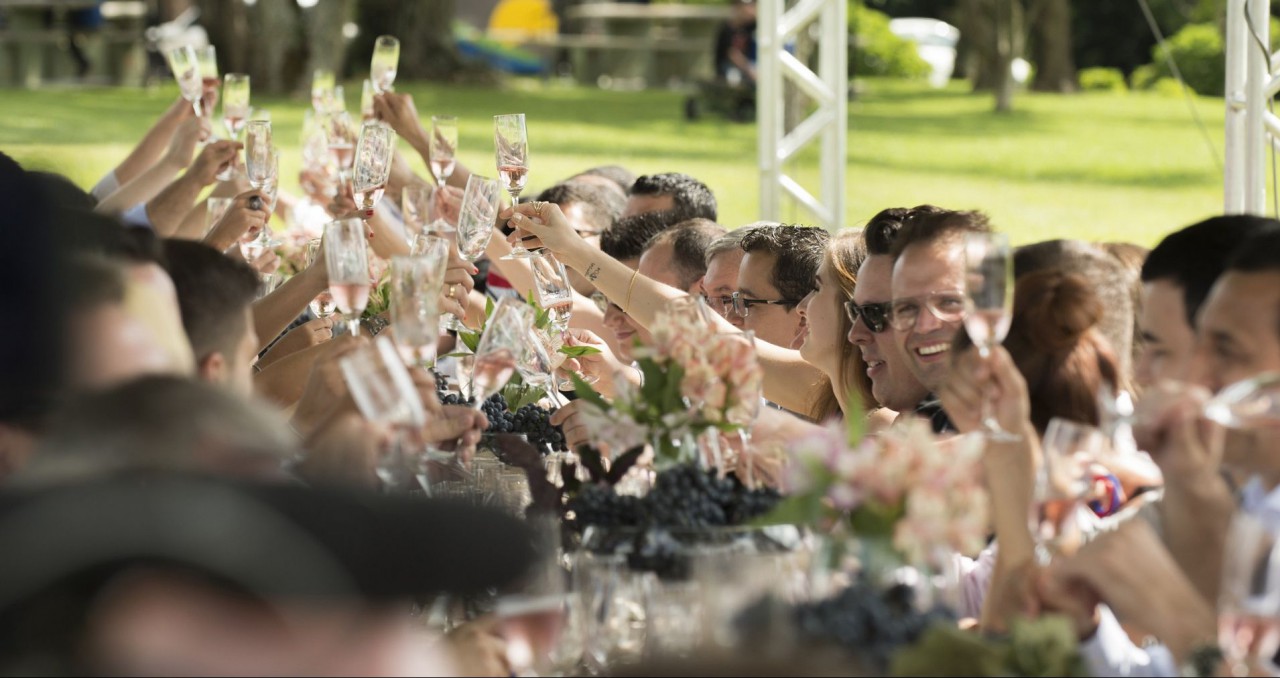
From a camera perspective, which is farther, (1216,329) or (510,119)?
(510,119)

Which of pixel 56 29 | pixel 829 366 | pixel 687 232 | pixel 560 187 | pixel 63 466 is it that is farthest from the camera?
pixel 56 29

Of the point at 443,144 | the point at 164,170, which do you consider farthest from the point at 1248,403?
the point at 164,170

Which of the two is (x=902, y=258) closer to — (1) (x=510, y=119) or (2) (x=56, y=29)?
(1) (x=510, y=119)

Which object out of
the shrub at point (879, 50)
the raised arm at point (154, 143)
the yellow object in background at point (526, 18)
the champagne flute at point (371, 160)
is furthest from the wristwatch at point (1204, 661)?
the yellow object in background at point (526, 18)

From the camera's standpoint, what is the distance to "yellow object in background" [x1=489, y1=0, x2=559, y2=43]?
32250 mm

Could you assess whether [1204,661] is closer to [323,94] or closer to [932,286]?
[932,286]

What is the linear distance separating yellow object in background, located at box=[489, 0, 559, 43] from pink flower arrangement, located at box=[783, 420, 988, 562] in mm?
30480

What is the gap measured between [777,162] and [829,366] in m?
A: 3.82

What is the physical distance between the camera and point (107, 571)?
149 cm

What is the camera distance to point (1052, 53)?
27422mm

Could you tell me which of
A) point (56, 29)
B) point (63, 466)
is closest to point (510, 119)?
point (63, 466)

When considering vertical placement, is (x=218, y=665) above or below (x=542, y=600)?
above

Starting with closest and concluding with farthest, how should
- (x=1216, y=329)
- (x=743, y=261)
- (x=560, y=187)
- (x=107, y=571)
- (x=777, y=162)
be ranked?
(x=107, y=571) < (x=1216, y=329) < (x=743, y=261) < (x=560, y=187) < (x=777, y=162)

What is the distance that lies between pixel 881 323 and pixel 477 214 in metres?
0.94
